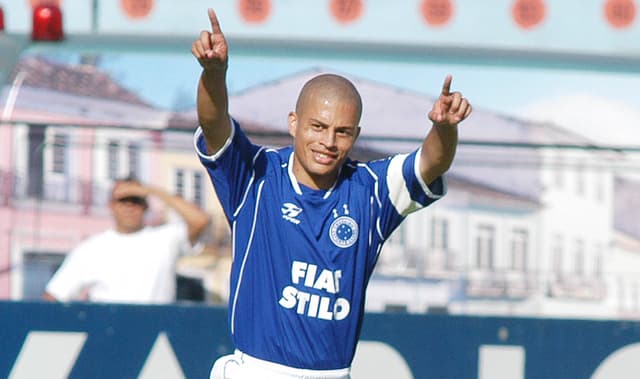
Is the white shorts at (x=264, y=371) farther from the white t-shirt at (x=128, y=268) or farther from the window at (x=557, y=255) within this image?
the window at (x=557, y=255)

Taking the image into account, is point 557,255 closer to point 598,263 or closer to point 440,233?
point 598,263

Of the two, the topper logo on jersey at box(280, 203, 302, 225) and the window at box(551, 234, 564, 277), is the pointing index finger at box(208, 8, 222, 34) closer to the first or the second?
the topper logo on jersey at box(280, 203, 302, 225)

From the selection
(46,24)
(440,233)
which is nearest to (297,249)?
(440,233)

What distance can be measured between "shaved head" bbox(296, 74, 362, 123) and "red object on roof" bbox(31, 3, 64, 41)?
9.27 ft

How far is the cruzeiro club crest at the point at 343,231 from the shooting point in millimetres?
3891

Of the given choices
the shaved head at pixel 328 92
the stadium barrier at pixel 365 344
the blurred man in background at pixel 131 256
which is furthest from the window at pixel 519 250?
the shaved head at pixel 328 92

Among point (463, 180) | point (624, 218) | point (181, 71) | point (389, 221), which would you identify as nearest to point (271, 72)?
point (181, 71)

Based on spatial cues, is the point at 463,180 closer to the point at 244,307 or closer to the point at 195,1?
the point at 195,1

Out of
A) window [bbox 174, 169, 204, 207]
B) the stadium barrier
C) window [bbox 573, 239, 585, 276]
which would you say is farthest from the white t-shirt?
window [bbox 573, 239, 585, 276]

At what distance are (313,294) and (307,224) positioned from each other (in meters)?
0.21

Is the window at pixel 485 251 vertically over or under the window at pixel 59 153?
under

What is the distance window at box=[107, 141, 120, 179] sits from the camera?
6340 millimetres

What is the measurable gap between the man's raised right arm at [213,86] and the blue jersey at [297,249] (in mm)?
45

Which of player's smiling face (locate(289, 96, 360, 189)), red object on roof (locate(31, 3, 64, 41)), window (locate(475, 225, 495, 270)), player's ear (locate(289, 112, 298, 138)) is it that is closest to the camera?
player's smiling face (locate(289, 96, 360, 189))
